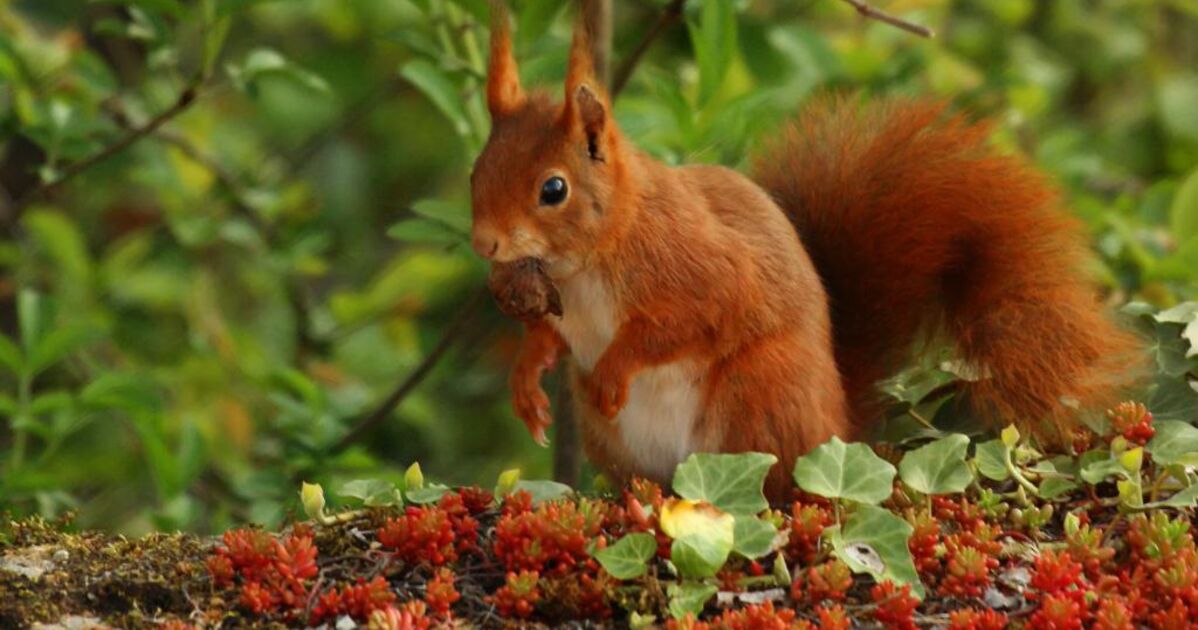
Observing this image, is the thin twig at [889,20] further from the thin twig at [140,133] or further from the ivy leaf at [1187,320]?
the thin twig at [140,133]

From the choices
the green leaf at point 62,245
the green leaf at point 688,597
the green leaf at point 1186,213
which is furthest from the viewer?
the green leaf at point 62,245

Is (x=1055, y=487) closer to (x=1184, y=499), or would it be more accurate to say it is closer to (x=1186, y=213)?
(x=1184, y=499)

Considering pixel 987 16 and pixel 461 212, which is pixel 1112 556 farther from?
pixel 987 16

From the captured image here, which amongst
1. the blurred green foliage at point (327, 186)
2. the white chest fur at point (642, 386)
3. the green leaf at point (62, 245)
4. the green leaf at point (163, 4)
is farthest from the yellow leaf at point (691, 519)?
the green leaf at point (62, 245)

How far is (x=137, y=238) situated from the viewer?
3.07m

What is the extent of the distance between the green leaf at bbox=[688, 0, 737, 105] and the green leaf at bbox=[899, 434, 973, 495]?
23.9 inches

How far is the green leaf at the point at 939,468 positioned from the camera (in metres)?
1.59

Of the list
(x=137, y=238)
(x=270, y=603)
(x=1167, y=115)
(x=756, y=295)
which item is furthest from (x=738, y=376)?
(x=1167, y=115)

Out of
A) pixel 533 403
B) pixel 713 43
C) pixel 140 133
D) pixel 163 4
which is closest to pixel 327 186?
pixel 140 133

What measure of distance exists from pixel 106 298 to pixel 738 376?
189 cm

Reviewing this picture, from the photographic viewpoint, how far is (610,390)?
1.64 m

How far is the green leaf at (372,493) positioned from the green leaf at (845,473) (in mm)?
383

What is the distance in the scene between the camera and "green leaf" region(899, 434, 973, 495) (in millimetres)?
1594

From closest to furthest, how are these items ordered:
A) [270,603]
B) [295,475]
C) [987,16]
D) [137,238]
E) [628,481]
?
[270,603]
[628,481]
[295,475]
[137,238]
[987,16]
